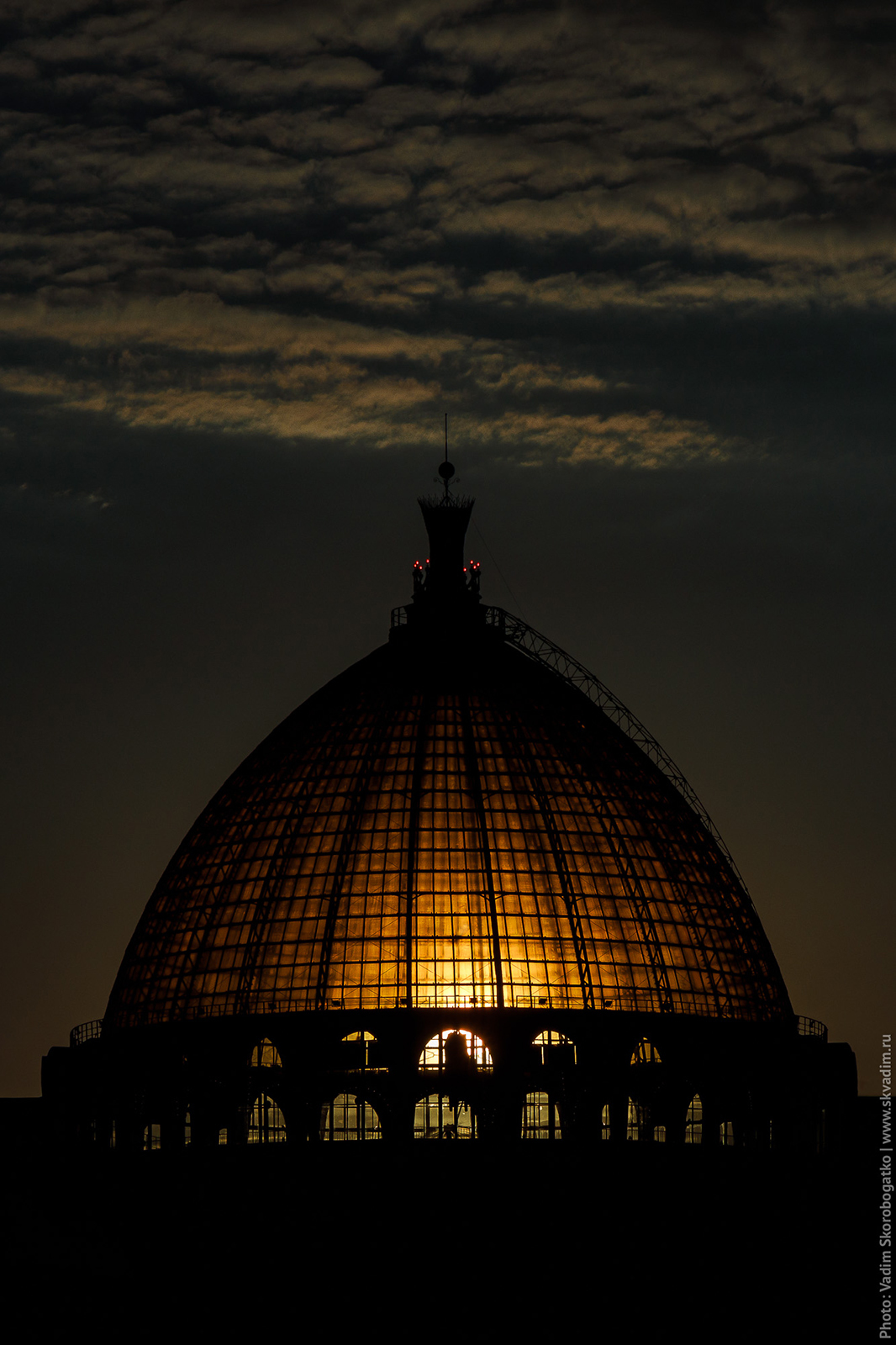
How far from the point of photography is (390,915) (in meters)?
87.4

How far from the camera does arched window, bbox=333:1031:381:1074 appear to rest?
83.4m

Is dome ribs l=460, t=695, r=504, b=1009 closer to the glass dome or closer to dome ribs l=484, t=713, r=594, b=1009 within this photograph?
the glass dome

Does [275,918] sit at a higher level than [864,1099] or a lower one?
higher

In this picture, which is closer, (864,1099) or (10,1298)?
(10,1298)

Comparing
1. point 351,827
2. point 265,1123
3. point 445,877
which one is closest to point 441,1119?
point 265,1123

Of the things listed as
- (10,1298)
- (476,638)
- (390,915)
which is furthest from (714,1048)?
(10,1298)

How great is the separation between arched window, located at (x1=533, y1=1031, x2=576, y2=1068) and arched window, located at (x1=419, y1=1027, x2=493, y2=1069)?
1720mm

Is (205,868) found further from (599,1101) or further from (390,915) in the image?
Answer: (599,1101)

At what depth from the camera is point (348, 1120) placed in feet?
275

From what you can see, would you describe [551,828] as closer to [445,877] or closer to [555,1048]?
[445,877]

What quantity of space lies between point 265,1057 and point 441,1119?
608 cm

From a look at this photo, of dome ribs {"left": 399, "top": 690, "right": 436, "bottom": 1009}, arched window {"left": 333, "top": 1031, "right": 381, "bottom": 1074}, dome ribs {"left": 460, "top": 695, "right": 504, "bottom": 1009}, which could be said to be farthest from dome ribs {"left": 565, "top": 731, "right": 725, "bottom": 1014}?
arched window {"left": 333, "top": 1031, "right": 381, "bottom": 1074}

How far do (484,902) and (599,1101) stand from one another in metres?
7.78

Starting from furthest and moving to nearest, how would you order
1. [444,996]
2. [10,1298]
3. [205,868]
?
[205,868] < [444,996] < [10,1298]
